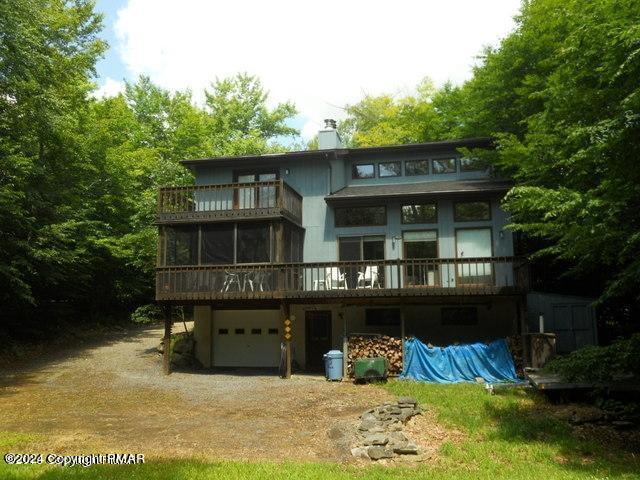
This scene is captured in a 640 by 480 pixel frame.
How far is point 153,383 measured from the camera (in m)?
16.1

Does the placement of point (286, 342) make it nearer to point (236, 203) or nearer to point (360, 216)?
point (236, 203)

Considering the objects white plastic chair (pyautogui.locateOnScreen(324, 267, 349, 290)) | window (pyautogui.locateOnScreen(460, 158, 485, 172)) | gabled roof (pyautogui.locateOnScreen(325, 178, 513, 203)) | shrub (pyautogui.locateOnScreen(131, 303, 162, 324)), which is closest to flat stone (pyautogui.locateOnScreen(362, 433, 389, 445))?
white plastic chair (pyautogui.locateOnScreen(324, 267, 349, 290))

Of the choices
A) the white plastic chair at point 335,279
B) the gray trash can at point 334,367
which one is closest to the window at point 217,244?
the white plastic chair at point 335,279

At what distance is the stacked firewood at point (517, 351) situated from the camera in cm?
1553

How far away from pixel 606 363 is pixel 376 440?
589 centimetres

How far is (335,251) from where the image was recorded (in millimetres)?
19672

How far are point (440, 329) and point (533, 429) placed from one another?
8.99 meters

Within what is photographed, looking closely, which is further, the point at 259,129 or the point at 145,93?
the point at 259,129

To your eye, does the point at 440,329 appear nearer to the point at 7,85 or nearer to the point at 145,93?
the point at 7,85

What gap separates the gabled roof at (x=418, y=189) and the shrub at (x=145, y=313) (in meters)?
11.0

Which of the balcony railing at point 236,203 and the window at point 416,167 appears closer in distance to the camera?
the balcony railing at point 236,203

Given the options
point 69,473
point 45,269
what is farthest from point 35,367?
point 69,473

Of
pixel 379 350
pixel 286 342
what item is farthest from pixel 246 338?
pixel 379 350

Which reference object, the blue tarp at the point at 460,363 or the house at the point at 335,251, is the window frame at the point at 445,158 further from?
the blue tarp at the point at 460,363
